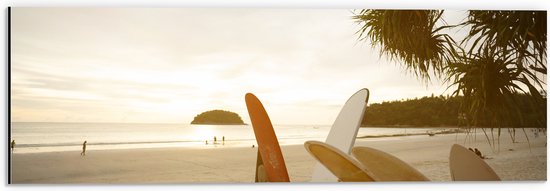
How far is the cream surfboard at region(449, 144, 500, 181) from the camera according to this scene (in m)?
3.50

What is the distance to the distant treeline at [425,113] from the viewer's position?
136 inches

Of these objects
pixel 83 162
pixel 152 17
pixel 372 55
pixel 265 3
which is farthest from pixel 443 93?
pixel 83 162

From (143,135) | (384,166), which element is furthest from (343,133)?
(143,135)

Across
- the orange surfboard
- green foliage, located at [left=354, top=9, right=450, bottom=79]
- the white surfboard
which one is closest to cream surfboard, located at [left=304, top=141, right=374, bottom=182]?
the white surfboard

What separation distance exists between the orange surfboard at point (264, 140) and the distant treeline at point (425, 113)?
0.49 m

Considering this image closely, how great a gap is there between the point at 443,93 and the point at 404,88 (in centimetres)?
23

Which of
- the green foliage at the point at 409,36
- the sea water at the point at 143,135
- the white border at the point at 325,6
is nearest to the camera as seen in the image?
the sea water at the point at 143,135

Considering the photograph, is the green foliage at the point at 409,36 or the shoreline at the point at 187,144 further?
the green foliage at the point at 409,36

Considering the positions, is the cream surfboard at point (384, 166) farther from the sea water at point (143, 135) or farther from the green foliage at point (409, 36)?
the green foliage at point (409, 36)

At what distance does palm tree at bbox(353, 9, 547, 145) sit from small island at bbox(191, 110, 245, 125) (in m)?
0.82

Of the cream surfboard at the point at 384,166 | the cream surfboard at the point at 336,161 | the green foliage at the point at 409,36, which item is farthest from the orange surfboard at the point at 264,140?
the green foliage at the point at 409,36

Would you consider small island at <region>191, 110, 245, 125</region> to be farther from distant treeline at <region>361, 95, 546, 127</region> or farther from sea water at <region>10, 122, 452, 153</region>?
distant treeline at <region>361, 95, 546, 127</region>

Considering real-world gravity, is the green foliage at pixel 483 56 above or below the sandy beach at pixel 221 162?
above

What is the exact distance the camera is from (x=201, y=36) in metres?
3.43
